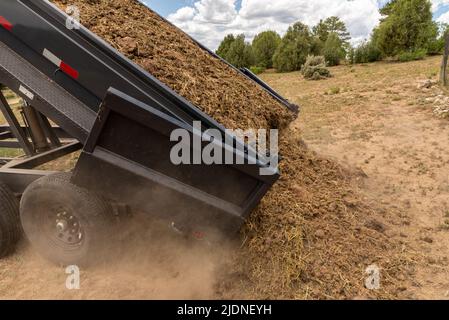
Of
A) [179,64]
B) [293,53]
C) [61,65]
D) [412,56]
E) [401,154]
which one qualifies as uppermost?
[293,53]

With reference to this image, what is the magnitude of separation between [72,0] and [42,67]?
1.16 metres

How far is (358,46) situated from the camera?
2788 cm

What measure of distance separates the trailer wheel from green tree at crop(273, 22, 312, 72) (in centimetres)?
2621

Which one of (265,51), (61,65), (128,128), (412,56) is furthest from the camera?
(265,51)

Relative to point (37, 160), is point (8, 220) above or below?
below

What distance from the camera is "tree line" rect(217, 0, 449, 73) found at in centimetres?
2591

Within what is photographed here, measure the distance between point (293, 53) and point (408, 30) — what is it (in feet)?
28.5

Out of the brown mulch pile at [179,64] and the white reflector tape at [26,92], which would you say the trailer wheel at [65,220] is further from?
the brown mulch pile at [179,64]

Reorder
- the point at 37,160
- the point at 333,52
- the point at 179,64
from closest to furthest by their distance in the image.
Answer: the point at 179,64
the point at 37,160
the point at 333,52

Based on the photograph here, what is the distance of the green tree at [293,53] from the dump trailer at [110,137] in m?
26.0

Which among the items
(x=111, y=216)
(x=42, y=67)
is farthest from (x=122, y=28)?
(x=111, y=216)

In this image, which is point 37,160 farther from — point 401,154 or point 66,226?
point 401,154

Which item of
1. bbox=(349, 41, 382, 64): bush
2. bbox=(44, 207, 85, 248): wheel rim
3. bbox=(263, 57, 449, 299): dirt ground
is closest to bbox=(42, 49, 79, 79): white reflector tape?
bbox=(44, 207, 85, 248): wheel rim

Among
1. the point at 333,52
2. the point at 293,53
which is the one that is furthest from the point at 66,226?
the point at 333,52
